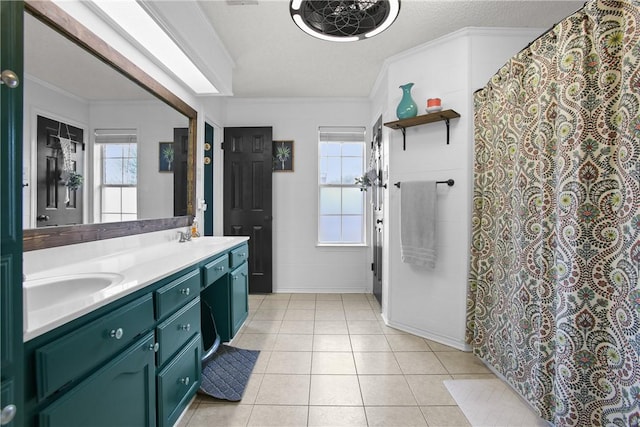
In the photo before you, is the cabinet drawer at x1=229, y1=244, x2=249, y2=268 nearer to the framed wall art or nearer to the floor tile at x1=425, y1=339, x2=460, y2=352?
the framed wall art

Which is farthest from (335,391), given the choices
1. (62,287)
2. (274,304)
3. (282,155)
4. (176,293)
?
(282,155)

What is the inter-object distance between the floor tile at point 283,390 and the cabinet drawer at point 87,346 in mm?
955

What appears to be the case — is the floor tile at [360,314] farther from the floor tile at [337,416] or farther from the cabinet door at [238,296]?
the floor tile at [337,416]

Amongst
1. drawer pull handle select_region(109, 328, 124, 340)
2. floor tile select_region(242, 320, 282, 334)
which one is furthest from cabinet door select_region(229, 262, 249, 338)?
drawer pull handle select_region(109, 328, 124, 340)

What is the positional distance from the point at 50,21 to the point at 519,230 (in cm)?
250

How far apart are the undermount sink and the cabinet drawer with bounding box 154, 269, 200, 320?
18cm

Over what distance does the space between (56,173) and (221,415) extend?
1.49m

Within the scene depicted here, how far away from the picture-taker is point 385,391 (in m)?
1.88

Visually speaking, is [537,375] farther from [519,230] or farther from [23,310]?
[23,310]

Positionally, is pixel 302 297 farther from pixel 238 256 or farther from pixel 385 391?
pixel 385 391

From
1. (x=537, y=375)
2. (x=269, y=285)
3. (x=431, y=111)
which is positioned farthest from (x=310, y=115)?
(x=537, y=375)

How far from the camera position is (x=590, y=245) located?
1.29 meters

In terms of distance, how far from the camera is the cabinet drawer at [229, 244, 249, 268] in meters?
2.45

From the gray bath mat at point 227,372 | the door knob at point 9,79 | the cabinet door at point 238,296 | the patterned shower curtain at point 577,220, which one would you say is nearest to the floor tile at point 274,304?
the cabinet door at point 238,296
